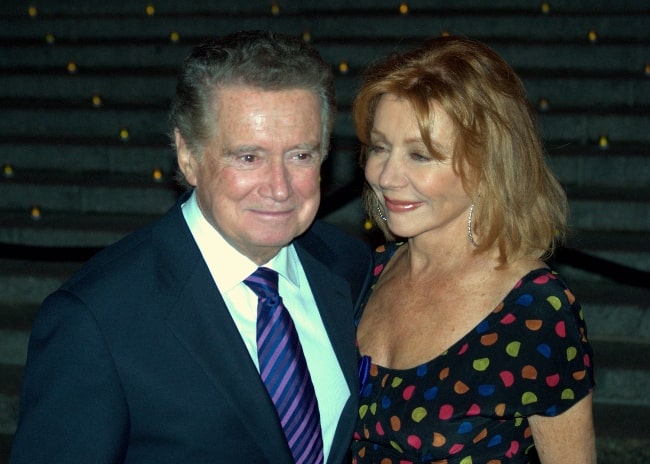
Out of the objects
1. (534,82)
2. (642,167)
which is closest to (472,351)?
(642,167)

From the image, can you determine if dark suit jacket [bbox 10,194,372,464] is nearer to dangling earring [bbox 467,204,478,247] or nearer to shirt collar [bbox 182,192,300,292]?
shirt collar [bbox 182,192,300,292]

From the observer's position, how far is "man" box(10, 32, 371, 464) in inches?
79.2

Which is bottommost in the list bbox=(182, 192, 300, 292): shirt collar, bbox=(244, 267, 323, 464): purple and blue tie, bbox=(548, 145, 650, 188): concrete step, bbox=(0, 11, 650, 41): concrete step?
bbox=(548, 145, 650, 188): concrete step

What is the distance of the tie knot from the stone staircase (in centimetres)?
275

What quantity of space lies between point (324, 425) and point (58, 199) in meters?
4.47

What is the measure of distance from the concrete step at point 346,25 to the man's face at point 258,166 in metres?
5.23

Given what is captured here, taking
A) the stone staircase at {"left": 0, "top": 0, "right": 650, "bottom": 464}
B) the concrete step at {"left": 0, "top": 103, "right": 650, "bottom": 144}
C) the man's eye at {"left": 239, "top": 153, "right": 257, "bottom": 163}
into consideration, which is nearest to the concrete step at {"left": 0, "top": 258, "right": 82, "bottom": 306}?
the stone staircase at {"left": 0, "top": 0, "right": 650, "bottom": 464}

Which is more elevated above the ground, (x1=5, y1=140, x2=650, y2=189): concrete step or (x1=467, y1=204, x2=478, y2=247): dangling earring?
(x1=467, y1=204, x2=478, y2=247): dangling earring

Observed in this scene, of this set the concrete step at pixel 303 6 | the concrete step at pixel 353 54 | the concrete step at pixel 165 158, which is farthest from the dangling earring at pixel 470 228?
the concrete step at pixel 303 6

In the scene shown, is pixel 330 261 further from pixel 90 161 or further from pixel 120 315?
pixel 90 161

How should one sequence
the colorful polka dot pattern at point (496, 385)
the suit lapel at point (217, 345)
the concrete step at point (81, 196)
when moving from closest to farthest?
1. the suit lapel at point (217, 345)
2. the colorful polka dot pattern at point (496, 385)
3. the concrete step at point (81, 196)

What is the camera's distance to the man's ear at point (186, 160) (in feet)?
7.51

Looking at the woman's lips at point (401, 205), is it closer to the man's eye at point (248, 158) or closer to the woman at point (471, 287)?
the woman at point (471, 287)

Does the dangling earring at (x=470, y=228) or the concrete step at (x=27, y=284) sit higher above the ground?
the dangling earring at (x=470, y=228)
